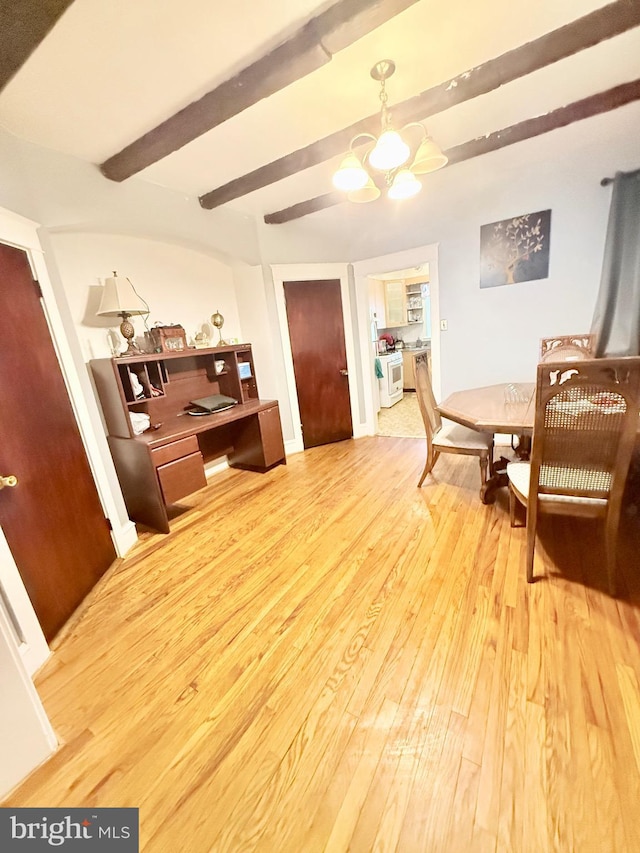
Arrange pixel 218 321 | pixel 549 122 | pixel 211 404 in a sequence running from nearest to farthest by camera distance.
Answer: pixel 549 122 < pixel 211 404 < pixel 218 321

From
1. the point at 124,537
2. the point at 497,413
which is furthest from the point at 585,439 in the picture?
the point at 124,537

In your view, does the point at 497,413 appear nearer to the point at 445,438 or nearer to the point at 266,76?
the point at 445,438

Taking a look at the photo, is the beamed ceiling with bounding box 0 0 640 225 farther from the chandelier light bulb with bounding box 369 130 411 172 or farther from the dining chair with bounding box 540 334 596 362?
the dining chair with bounding box 540 334 596 362

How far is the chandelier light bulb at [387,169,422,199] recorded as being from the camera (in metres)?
1.76

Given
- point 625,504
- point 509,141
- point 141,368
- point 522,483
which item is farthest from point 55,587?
point 509,141

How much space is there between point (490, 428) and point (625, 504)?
120 cm

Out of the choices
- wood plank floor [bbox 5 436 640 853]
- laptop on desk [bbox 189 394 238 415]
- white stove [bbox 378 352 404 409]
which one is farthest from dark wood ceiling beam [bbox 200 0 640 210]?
white stove [bbox 378 352 404 409]

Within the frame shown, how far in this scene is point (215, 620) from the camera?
1.66 metres

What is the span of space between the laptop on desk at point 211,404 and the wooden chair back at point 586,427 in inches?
98.2

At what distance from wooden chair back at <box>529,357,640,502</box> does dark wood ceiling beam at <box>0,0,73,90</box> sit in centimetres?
223

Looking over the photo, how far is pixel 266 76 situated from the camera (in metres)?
1.52

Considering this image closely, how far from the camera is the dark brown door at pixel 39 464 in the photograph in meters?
1.57

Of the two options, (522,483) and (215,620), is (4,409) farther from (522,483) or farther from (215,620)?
(522,483)

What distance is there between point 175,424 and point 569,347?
3.35 metres
